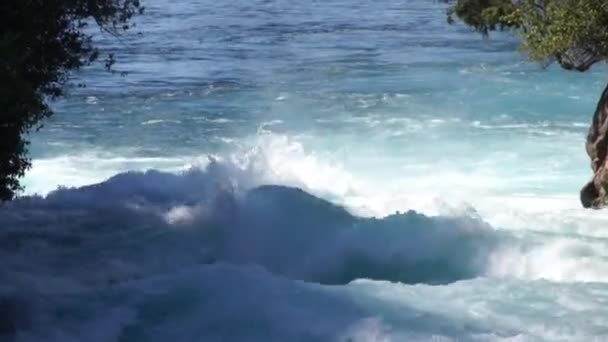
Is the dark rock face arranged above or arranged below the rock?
below

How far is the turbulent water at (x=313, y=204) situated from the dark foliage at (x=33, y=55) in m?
1.87

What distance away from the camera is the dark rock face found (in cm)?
1573

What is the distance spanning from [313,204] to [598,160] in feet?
13.4

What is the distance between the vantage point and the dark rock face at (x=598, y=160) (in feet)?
51.6

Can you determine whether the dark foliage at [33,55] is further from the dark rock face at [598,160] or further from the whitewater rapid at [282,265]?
the dark rock face at [598,160]

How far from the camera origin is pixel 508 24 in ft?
53.8

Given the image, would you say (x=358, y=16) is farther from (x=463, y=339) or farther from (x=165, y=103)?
(x=463, y=339)

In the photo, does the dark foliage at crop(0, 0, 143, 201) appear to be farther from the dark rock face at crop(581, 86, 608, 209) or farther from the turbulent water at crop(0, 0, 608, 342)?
the dark rock face at crop(581, 86, 608, 209)

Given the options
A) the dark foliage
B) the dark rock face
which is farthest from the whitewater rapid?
the dark foliage

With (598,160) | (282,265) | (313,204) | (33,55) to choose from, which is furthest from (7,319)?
(598,160)

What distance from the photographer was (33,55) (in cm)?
1021

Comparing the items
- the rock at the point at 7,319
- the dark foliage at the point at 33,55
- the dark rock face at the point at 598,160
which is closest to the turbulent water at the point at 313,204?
the rock at the point at 7,319

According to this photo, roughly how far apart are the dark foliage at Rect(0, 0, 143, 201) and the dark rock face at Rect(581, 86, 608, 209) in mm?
7346

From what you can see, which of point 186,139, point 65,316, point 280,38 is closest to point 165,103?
point 186,139
